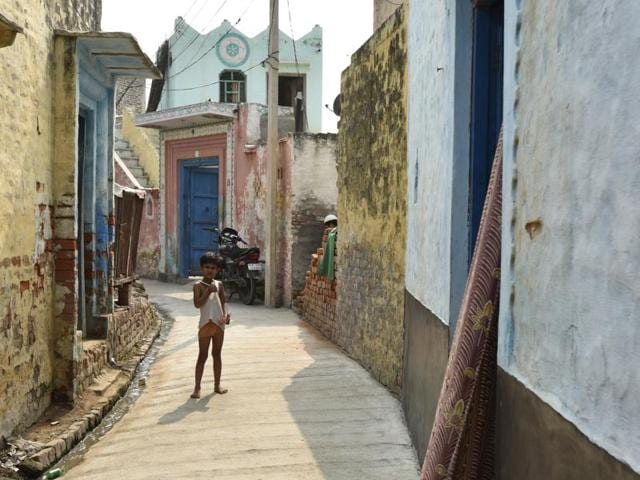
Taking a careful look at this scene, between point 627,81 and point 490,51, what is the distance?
93.2 inches

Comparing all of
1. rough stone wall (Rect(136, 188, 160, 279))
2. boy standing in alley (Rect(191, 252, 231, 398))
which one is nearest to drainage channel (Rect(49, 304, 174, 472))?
boy standing in alley (Rect(191, 252, 231, 398))

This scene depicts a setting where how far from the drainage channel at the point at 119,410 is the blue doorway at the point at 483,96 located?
3075 millimetres

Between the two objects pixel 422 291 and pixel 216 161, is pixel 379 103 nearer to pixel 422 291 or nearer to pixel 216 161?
pixel 422 291

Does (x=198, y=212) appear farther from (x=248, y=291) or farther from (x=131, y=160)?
(x=248, y=291)

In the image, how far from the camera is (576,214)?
181 centimetres

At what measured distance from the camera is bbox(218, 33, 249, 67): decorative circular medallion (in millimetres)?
23891

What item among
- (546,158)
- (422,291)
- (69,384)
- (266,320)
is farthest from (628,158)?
(266,320)

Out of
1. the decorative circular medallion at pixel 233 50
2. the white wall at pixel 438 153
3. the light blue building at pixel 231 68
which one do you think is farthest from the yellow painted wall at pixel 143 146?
the white wall at pixel 438 153

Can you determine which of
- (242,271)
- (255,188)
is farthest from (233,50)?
(242,271)

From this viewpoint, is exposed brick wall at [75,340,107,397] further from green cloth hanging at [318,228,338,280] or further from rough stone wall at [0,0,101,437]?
green cloth hanging at [318,228,338,280]

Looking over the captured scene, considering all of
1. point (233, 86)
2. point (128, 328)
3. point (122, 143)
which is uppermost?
point (233, 86)

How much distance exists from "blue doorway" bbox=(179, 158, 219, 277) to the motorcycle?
3984 mm

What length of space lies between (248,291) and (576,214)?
12.4 meters

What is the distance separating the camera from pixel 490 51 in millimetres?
3785
